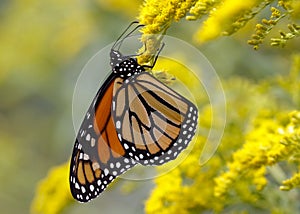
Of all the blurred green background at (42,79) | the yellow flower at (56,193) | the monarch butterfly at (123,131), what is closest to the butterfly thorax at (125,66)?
the monarch butterfly at (123,131)

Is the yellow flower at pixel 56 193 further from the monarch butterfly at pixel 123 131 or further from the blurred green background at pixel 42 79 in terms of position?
the blurred green background at pixel 42 79

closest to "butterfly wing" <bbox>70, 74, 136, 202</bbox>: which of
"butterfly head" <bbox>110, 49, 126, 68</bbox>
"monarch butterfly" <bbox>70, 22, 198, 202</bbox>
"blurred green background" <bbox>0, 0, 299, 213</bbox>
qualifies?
"monarch butterfly" <bbox>70, 22, 198, 202</bbox>

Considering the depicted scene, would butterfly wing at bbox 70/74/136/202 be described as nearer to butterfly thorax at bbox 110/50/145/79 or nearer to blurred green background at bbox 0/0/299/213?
butterfly thorax at bbox 110/50/145/79

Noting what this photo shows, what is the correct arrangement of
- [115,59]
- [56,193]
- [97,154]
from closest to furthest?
[97,154], [115,59], [56,193]

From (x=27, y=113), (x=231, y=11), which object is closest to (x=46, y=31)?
(x=27, y=113)

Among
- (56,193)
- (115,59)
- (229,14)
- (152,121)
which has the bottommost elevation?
(56,193)

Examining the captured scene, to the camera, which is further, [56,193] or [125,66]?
[56,193]

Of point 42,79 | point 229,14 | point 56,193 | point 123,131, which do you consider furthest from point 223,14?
point 42,79

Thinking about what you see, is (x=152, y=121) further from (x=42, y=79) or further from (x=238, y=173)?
(x=42, y=79)
